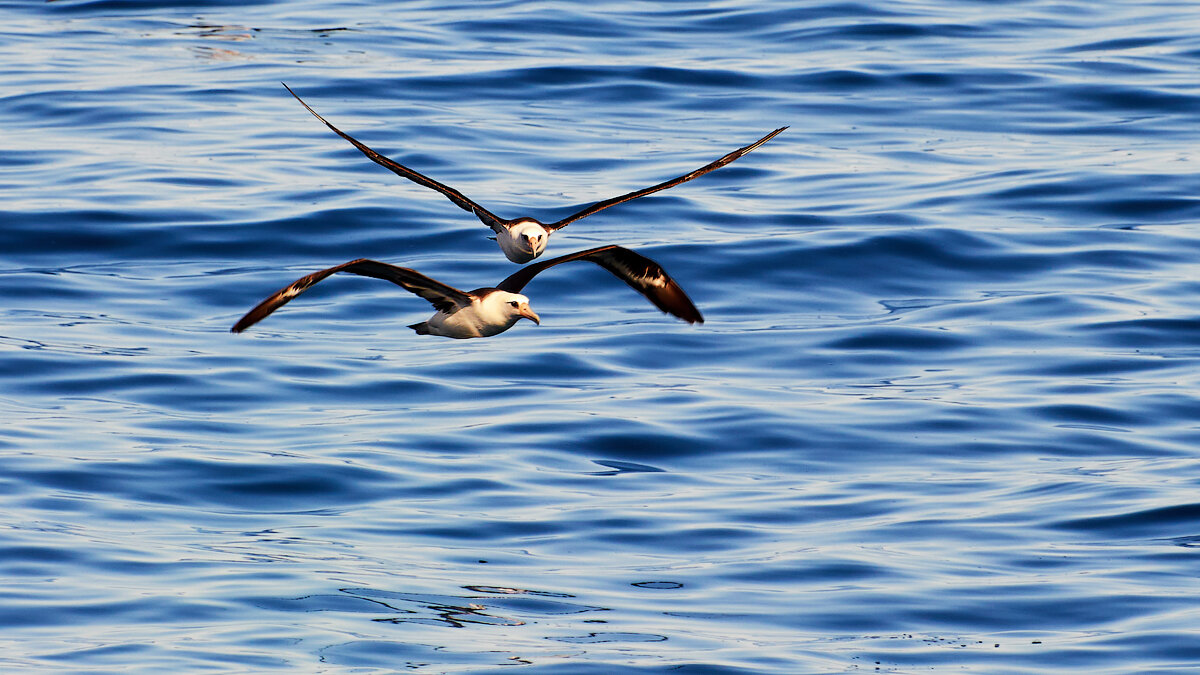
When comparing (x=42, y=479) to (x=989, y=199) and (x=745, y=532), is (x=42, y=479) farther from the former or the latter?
(x=989, y=199)

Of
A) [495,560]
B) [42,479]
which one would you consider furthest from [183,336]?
[495,560]

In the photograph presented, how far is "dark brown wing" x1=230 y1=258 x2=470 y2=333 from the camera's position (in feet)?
24.0

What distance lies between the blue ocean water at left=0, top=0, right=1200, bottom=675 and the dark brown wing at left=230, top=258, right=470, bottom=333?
12.5ft

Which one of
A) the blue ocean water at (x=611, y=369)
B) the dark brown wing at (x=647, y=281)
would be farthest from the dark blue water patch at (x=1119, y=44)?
the dark brown wing at (x=647, y=281)

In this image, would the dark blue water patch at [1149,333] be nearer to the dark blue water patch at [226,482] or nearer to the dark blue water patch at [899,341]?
the dark blue water patch at [899,341]

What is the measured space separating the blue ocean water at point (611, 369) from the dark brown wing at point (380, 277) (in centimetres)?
381

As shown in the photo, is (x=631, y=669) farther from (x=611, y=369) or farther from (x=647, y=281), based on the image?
(x=611, y=369)

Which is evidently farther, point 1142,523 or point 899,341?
point 899,341

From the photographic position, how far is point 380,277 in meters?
8.09

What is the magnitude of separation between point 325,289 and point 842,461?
20.3 ft

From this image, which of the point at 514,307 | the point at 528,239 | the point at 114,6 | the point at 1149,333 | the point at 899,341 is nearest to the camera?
the point at 514,307

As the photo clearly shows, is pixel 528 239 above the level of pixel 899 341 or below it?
above

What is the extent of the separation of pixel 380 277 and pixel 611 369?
8.91 meters

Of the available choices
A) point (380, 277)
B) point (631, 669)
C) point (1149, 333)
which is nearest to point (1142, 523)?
point (1149, 333)
